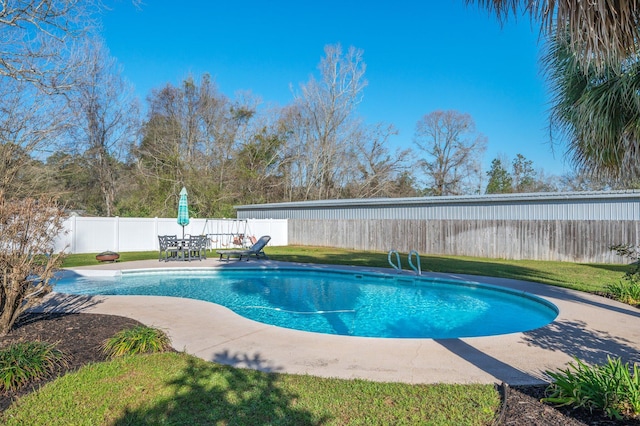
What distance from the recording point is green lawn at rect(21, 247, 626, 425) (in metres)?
2.97

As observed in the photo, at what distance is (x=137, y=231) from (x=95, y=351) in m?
15.0

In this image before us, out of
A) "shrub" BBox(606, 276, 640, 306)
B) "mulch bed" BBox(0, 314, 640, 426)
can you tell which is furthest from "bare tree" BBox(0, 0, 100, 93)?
"shrub" BBox(606, 276, 640, 306)

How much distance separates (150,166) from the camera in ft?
89.5

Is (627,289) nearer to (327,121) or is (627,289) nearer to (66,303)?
(66,303)

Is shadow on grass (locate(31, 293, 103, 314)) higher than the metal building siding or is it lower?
lower

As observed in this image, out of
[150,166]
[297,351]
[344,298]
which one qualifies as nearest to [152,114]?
[150,166]

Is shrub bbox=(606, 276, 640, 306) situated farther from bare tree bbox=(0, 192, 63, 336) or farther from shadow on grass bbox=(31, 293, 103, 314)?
shadow on grass bbox=(31, 293, 103, 314)

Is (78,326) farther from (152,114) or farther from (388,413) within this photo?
(152,114)

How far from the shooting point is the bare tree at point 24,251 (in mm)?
4859

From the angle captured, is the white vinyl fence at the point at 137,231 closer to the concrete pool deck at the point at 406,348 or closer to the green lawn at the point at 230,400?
the concrete pool deck at the point at 406,348

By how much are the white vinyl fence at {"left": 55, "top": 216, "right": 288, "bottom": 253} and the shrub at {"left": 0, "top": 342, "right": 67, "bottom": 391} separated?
13431 mm

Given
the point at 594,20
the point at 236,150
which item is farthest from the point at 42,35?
the point at 236,150

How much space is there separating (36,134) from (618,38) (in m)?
15.8

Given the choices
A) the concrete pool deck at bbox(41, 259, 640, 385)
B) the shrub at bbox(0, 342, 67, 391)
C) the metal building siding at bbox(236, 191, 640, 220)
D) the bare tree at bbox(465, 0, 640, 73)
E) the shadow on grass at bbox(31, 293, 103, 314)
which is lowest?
the concrete pool deck at bbox(41, 259, 640, 385)
